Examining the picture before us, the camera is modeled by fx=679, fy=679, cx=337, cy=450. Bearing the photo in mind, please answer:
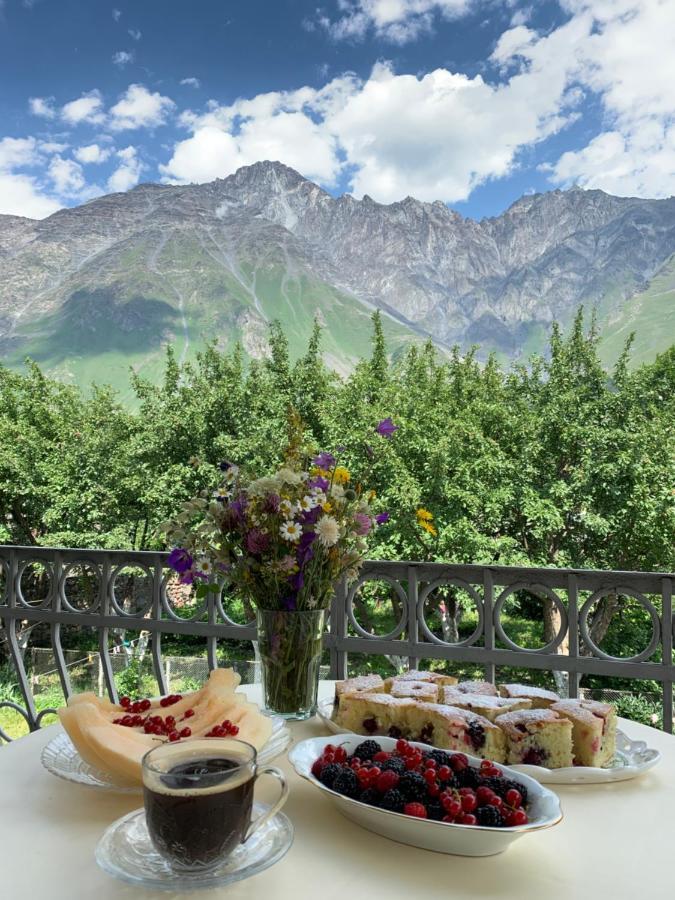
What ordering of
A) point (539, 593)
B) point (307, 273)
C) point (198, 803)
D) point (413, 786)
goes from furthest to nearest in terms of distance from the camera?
point (307, 273) → point (539, 593) → point (413, 786) → point (198, 803)

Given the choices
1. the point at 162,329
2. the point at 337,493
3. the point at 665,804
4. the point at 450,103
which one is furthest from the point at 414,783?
the point at 450,103

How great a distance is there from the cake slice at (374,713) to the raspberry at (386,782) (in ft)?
0.62

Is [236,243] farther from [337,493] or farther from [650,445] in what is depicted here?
[337,493]

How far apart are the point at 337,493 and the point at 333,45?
313ft

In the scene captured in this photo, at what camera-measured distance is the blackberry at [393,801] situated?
751 millimetres

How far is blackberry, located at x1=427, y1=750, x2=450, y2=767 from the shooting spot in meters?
0.83

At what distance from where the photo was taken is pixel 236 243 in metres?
112

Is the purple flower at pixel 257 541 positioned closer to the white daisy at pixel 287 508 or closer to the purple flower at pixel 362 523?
the white daisy at pixel 287 508

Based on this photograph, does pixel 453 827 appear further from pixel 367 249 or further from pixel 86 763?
pixel 367 249

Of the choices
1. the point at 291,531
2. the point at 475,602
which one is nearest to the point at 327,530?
the point at 291,531

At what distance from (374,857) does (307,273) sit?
369 feet

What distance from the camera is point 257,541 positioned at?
1.11 meters

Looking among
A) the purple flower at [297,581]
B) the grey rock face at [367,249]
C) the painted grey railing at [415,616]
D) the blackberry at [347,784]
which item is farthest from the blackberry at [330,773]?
the grey rock face at [367,249]

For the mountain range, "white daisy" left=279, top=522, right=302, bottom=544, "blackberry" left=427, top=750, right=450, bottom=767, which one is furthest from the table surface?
the mountain range
